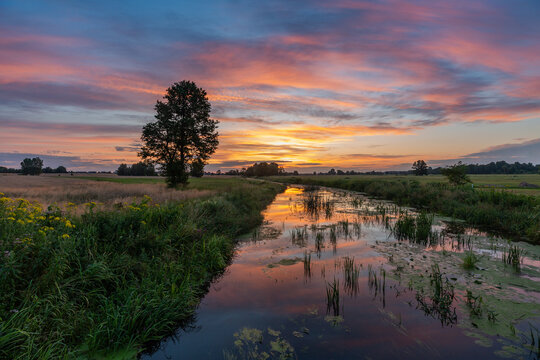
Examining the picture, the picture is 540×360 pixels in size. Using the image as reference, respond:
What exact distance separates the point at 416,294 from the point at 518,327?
1991mm

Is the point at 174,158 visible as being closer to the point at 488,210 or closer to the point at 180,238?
the point at 180,238

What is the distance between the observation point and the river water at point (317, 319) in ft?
15.1

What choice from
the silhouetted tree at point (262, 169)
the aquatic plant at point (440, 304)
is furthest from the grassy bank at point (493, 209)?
the silhouetted tree at point (262, 169)

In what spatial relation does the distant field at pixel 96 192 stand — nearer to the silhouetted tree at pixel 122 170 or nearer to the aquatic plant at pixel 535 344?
the aquatic plant at pixel 535 344

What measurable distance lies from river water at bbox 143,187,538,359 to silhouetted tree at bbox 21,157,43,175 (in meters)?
105

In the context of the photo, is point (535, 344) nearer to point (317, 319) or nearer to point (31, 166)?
point (317, 319)

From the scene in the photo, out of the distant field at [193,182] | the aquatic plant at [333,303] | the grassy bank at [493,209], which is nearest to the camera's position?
the aquatic plant at [333,303]

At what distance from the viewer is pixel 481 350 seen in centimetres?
454

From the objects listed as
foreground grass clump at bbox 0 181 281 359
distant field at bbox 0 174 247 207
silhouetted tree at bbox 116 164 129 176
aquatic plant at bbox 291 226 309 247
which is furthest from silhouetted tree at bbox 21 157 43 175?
aquatic plant at bbox 291 226 309 247

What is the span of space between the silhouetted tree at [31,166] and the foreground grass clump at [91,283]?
102 meters

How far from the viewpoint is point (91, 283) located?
555 centimetres

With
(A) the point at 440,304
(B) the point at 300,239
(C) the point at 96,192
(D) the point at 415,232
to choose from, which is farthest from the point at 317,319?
(C) the point at 96,192

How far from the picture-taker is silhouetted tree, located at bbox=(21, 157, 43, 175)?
7819 centimetres

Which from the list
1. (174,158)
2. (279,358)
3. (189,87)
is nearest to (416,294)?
(279,358)
